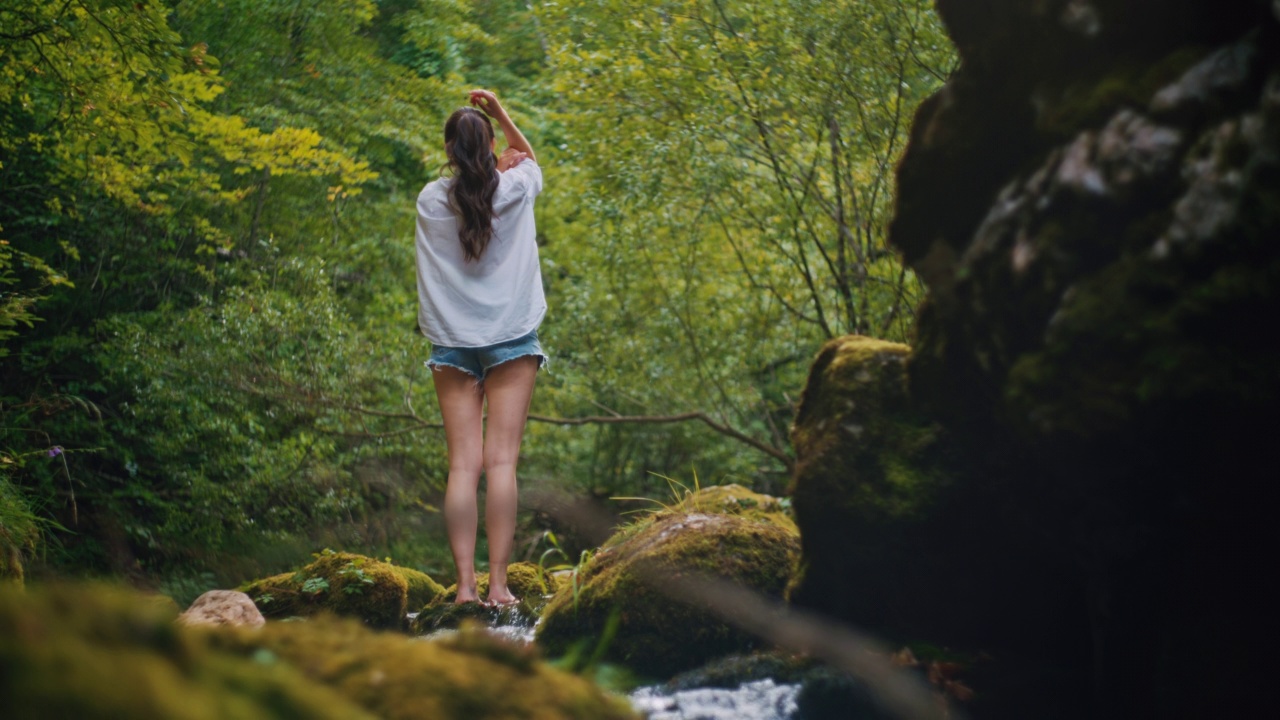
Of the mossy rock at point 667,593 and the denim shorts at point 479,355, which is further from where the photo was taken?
the denim shorts at point 479,355

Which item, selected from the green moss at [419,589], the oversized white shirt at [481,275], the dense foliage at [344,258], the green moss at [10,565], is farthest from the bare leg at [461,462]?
the dense foliage at [344,258]

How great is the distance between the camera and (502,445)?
14.3 ft

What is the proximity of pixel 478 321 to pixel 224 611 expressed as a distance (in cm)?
158

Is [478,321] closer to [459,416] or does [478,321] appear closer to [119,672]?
[459,416]

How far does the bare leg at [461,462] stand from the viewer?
4285mm

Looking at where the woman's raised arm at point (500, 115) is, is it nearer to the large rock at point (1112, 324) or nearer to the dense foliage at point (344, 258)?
the dense foliage at point (344, 258)

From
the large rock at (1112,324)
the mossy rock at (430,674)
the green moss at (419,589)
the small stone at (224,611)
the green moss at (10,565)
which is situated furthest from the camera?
the green moss at (419,589)

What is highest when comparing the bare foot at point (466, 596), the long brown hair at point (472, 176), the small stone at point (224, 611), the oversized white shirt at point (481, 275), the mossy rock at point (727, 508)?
the long brown hair at point (472, 176)

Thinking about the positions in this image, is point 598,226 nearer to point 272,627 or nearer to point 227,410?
point 227,410

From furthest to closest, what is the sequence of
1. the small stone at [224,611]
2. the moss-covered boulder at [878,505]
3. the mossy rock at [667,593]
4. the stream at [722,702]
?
1. the small stone at [224,611]
2. the mossy rock at [667,593]
3. the moss-covered boulder at [878,505]
4. the stream at [722,702]

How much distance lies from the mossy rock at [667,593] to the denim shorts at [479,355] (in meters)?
1.01

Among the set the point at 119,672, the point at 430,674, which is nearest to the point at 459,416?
the point at 430,674

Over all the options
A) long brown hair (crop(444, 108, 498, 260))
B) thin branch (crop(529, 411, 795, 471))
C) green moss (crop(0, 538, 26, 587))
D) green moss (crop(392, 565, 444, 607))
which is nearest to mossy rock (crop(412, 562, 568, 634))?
green moss (crop(392, 565, 444, 607))

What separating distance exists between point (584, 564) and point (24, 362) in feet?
19.9
